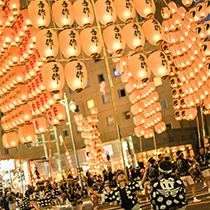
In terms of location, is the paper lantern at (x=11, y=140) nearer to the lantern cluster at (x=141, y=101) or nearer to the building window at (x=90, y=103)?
the lantern cluster at (x=141, y=101)

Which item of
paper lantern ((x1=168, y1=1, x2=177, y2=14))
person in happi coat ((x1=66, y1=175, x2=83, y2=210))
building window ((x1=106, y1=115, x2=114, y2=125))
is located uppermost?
paper lantern ((x1=168, y1=1, x2=177, y2=14))

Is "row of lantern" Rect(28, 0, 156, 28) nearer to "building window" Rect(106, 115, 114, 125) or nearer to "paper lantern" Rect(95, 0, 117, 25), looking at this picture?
"paper lantern" Rect(95, 0, 117, 25)

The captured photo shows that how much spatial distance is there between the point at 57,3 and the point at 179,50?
915cm

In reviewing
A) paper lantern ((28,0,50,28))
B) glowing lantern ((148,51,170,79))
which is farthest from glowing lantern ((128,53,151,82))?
paper lantern ((28,0,50,28))

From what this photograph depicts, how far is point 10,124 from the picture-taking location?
18.1 meters

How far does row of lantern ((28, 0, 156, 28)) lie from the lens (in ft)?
36.7

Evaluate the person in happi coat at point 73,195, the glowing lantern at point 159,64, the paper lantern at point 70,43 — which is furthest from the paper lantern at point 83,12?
the person in happi coat at point 73,195

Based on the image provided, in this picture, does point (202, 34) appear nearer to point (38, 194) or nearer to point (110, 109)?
point (38, 194)

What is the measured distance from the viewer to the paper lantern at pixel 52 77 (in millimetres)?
11094

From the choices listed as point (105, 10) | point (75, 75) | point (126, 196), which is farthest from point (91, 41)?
point (126, 196)

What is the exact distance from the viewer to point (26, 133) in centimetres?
1647

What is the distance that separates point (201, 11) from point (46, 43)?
802cm

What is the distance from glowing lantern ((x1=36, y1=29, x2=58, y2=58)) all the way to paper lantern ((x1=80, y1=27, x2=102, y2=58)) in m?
1.12

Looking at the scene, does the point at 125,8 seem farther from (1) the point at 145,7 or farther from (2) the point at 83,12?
(2) the point at 83,12
